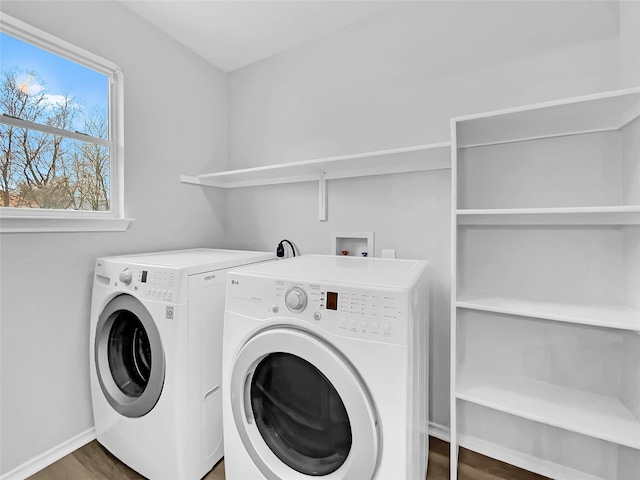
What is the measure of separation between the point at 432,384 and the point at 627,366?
84 cm

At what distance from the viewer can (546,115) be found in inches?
46.9

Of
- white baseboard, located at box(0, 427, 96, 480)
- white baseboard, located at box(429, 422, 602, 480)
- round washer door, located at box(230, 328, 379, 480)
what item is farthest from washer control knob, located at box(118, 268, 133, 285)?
white baseboard, located at box(429, 422, 602, 480)

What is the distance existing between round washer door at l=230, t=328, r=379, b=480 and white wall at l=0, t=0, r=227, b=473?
1084 millimetres

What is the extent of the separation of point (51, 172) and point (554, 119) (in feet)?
7.83

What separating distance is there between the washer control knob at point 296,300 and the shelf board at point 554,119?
95 cm

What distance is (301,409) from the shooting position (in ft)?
3.55

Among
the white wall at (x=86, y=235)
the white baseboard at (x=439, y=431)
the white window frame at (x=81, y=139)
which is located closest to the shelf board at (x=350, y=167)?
the white wall at (x=86, y=235)

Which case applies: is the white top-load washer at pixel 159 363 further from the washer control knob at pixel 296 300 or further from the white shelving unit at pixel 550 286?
the white shelving unit at pixel 550 286

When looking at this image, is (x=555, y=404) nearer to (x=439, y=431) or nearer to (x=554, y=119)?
(x=439, y=431)

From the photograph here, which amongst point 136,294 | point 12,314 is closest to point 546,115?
point 136,294

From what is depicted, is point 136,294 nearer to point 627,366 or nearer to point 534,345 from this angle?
point 534,345

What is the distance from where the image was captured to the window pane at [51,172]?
1.41 meters

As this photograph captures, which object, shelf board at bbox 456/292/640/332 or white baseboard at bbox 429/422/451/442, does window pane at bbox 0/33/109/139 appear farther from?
white baseboard at bbox 429/422/451/442

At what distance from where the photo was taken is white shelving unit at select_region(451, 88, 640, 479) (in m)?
1.18
